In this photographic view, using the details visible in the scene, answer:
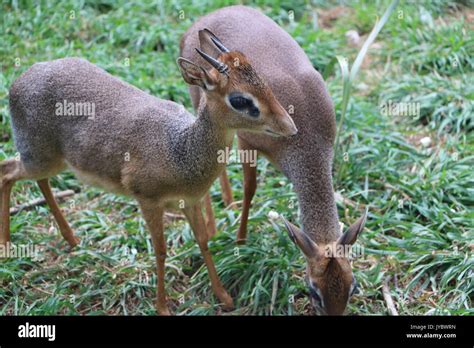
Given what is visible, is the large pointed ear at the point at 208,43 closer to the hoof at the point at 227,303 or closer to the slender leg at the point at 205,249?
the slender leg at the point at 205,249

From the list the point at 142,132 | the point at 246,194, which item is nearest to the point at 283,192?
the point at 246,194

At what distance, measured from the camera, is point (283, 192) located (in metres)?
6.41

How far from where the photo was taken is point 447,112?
23.4 ft

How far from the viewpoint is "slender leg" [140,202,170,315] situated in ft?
16.4

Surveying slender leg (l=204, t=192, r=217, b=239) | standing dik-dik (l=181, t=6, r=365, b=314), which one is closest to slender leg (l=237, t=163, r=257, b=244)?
standing dik-dik (l=181, t=6, r=365, b=314)

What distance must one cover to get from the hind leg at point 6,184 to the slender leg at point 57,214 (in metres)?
0.17

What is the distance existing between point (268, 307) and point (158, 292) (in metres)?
0.73

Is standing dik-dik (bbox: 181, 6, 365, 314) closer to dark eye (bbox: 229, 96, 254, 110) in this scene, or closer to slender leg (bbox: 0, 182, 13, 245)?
dark eye (bbox: 229, 96, 254, 110)

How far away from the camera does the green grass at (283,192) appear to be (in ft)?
17.8

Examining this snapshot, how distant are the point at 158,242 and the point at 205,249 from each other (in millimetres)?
373

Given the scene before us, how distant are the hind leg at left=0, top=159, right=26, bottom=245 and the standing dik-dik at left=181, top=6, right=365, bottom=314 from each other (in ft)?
4.58

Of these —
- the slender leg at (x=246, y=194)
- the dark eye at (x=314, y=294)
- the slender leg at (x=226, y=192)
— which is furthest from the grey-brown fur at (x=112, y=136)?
the slender leg at (x=226, y=192)

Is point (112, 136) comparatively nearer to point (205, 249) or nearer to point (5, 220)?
point (205, 249)
